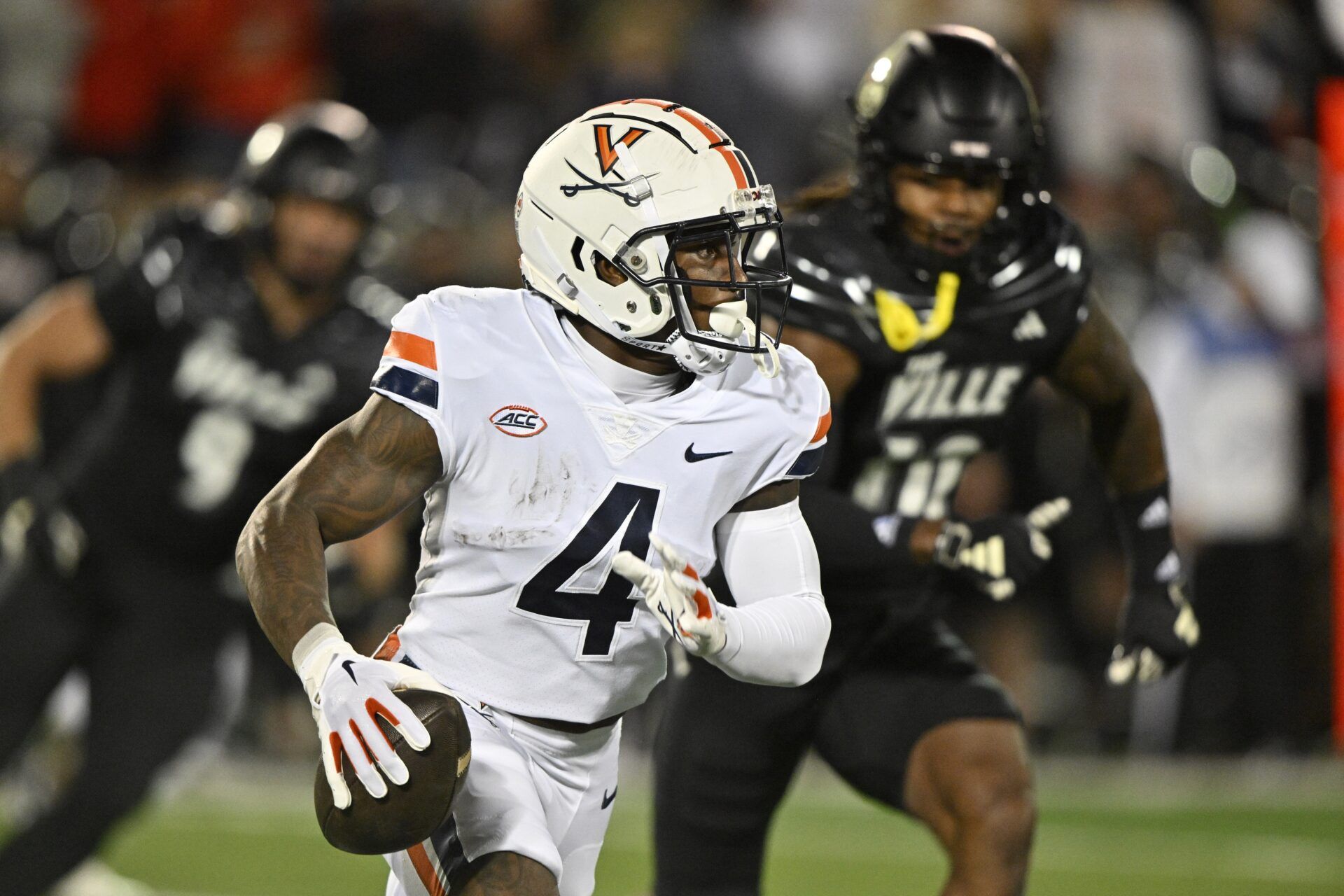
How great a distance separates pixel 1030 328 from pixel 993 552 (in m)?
0.50

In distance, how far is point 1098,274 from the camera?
24.1ft

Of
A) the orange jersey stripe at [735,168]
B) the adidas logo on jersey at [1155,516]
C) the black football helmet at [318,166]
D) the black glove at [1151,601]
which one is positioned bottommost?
the black glove at [1151,601]

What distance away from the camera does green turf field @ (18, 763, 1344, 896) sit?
550 centimetres

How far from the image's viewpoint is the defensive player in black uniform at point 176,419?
4672 mm

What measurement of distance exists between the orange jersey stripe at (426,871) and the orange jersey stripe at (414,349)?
2.20 ft

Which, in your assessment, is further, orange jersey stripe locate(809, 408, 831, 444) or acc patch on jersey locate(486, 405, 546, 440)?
orange jersey stripe locate(809, 408, 831, 444)

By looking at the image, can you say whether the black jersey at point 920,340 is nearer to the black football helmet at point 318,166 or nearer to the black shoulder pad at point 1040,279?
the black shoulder pad at point 1040,279

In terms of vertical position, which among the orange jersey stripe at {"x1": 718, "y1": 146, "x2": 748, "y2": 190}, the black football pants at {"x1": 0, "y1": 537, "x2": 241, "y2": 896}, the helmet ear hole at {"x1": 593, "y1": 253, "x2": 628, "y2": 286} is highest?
the orange jersey stripe at {"x1": 718, "y1": 146, "x2": 748, "y2": 190}

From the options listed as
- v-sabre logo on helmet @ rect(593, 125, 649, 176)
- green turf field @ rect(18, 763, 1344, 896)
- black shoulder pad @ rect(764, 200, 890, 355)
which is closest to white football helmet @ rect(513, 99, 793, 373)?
v-sabre logo on helmet @ rect(593, 125, 649, 176)

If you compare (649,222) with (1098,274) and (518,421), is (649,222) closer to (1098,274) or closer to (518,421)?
(518,421)

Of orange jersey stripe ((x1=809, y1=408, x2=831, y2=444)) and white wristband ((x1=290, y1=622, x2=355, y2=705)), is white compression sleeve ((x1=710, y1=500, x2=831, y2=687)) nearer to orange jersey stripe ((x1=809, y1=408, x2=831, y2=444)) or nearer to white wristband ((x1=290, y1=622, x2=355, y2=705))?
orange jersey stripe ((x1=809, y1=408, x2=831, y2=444))

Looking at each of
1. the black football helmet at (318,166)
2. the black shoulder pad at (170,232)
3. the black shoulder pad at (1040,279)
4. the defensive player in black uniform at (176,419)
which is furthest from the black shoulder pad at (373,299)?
the black shoulder pad at (1040,279)

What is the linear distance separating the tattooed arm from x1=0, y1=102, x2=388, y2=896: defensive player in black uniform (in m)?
2.20

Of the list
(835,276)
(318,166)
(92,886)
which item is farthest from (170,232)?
(835,276)
